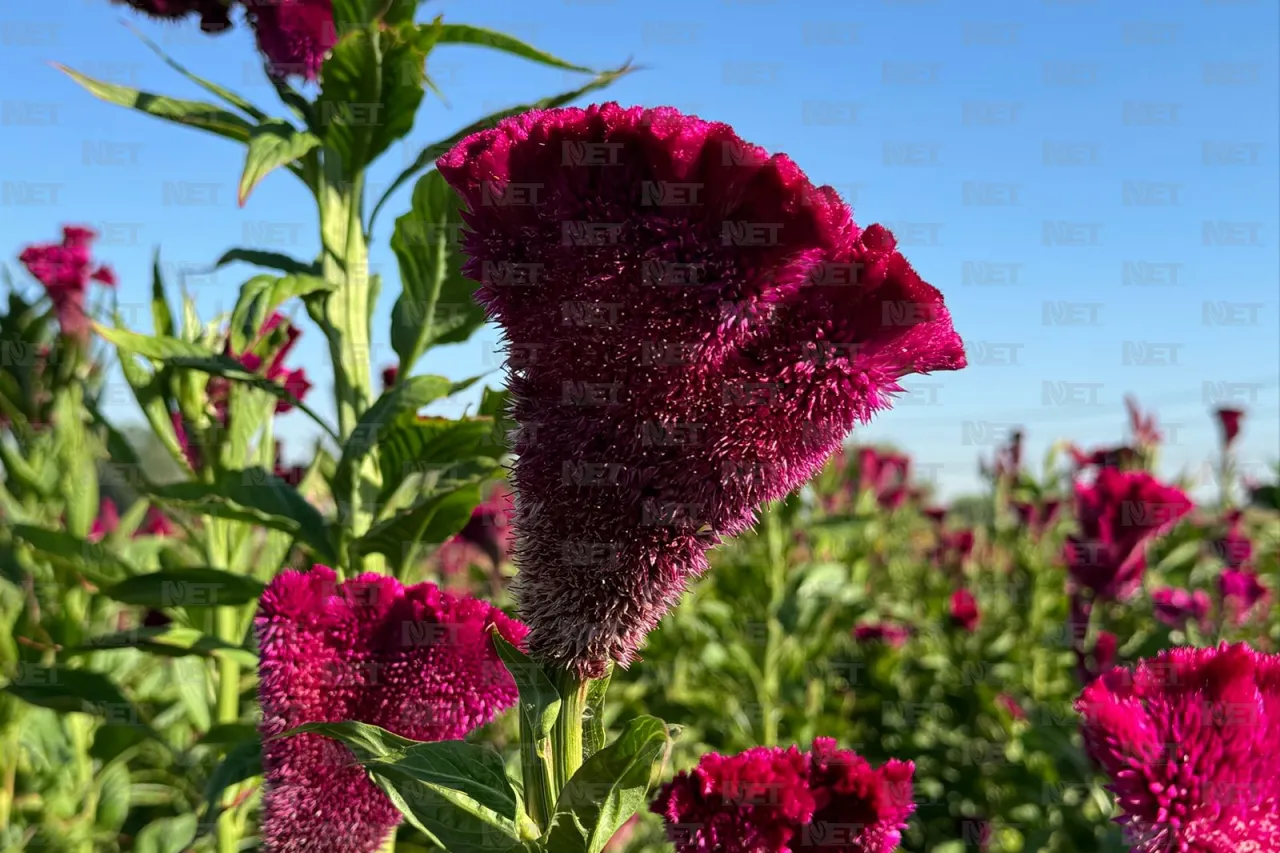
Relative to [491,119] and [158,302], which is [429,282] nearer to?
[491,119]

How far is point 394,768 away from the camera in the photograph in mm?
839

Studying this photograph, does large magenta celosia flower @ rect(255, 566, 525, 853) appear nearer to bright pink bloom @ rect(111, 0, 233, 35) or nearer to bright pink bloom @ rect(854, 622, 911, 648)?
bright pink bloom @ rect(111, 0, 233, 35)

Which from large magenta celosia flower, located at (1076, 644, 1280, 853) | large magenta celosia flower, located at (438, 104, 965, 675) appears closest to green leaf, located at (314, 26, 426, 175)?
large magenta celosia flower, located at (438, 104, 965, 675)

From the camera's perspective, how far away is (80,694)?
199cm

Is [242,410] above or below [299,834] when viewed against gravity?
above

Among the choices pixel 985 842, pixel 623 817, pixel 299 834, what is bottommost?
pixel 985 842

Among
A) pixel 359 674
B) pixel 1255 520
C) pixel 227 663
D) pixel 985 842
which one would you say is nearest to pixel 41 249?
pixel 227 663

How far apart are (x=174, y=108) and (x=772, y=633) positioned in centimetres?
281

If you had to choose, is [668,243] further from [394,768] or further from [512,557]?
[394,768]

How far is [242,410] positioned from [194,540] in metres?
0.40

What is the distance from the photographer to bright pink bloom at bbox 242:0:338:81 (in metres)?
1.63

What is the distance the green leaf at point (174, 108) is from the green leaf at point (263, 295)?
0.28 metres

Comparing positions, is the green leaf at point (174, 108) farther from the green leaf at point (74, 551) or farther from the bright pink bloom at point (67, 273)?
the bright pink bloom at point (67, 273)

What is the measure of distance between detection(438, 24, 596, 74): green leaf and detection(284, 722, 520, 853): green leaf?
1.15 m
